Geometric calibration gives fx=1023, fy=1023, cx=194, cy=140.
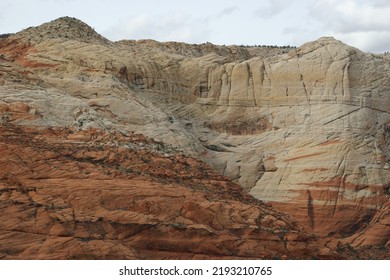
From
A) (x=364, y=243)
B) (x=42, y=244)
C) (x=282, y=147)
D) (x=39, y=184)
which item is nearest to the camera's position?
(x=42, y=244)

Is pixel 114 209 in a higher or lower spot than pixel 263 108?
lower

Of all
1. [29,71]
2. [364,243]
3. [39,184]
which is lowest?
[364,243]

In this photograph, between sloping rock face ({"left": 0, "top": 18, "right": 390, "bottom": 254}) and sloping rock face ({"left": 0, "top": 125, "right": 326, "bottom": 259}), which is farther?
sloping rock face ({"left": 0, "top": 18, "right": 390, "bottom": 254})

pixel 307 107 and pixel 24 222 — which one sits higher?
pixel 307 107

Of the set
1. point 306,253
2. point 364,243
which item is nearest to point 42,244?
point 306,253

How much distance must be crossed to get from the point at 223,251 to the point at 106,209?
15.2ft

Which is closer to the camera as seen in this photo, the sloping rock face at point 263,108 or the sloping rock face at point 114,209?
the sloping rock face at point 114,209

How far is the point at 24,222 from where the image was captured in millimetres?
36844

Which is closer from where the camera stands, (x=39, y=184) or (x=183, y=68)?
(x=39, y=184)

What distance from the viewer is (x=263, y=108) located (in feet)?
165

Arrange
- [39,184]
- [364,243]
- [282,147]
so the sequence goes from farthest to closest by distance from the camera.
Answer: [282,147]
[364,243]
[39,184]

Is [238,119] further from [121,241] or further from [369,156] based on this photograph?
[121,241]

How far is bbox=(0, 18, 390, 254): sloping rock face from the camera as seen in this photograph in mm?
46031

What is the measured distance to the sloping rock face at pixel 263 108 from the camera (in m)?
46.0
